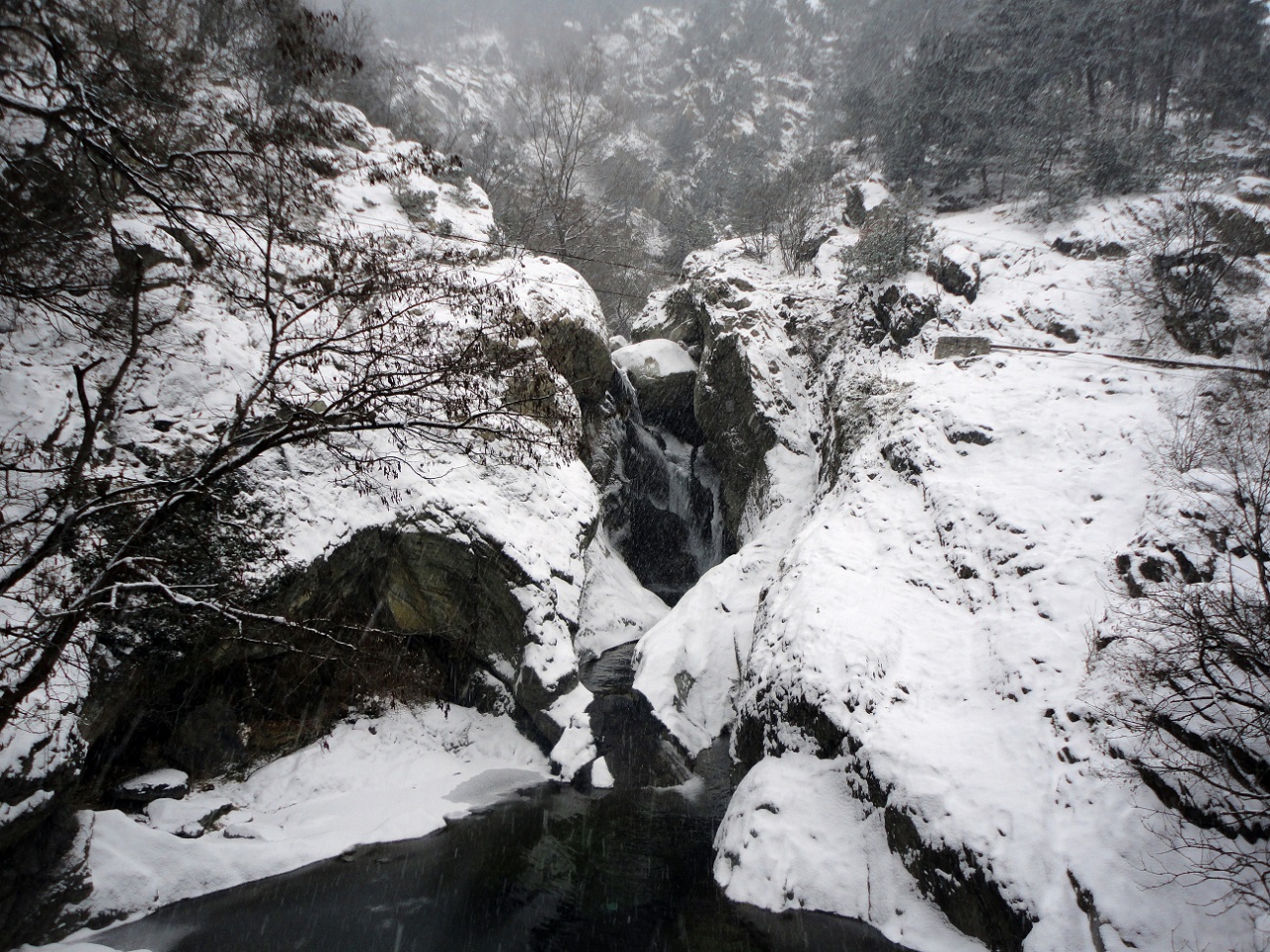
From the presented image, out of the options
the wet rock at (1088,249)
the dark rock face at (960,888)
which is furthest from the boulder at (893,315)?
the dark rock face at (960,888)

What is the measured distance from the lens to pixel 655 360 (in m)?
22.7

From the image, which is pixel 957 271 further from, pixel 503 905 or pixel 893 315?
pixel 503 905

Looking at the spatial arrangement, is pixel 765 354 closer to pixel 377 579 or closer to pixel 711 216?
pixel 377 579

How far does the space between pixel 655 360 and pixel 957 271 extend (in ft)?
34.9

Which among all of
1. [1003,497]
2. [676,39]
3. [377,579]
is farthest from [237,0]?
[676,39]

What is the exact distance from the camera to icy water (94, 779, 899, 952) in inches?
259

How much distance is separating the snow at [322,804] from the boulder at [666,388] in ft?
45.6

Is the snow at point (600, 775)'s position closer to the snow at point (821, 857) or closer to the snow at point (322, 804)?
the snow at point (322, 804)

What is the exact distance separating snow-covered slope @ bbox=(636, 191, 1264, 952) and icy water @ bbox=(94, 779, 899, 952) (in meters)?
0.57

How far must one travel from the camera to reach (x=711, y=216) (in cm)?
3372

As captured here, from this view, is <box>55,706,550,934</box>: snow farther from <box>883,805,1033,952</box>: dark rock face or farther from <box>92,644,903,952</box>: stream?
<box>883,805,1033,952</box>: dark rock face

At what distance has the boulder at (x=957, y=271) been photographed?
16.5 meters

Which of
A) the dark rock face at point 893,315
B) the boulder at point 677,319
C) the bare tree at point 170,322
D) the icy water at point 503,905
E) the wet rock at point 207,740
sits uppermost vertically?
the boulder at point 677,319

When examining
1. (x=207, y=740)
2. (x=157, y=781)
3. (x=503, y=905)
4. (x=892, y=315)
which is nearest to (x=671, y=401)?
(x=892, y=315)
